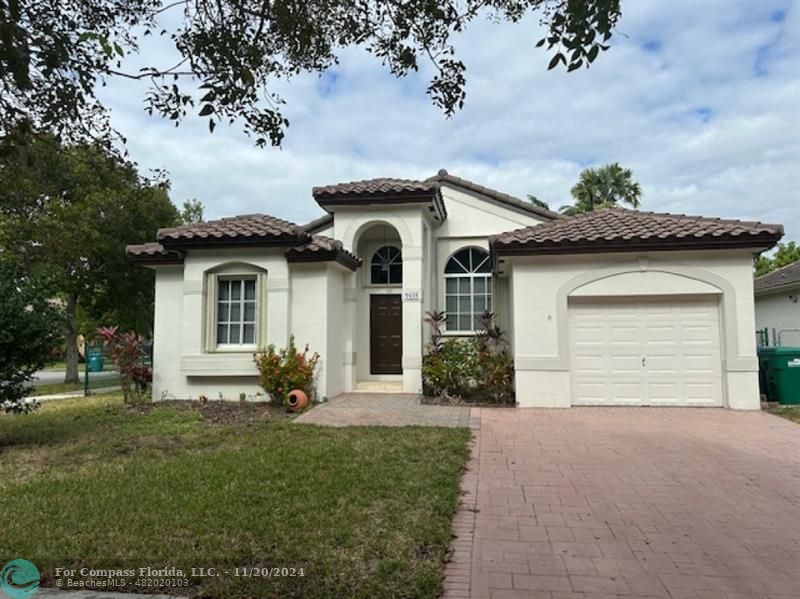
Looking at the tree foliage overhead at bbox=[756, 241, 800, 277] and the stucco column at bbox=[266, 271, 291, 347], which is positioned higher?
the tree foliage overhead at bbox=[756, 241, 800, 277]

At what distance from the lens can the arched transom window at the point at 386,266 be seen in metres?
14.9

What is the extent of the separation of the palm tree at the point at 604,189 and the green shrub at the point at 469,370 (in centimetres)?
2098

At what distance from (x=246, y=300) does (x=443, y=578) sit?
9.66m

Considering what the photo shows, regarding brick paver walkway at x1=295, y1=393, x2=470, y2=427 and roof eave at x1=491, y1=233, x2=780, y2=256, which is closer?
brick paver walkway at x1=295, y1=393, x2=470, y2=427

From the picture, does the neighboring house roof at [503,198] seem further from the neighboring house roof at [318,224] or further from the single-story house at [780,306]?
the single-story house at [780,306]

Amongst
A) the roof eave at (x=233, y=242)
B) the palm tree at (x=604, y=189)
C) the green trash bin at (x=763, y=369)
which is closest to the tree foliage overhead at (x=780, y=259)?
the palm tree at (x=604, y=189)

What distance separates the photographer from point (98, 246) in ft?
62.6

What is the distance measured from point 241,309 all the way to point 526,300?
6816 millimetres

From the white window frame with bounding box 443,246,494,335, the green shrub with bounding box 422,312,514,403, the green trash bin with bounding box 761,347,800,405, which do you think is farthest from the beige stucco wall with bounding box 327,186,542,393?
the green trash bin with bounding box 761,347,800,405

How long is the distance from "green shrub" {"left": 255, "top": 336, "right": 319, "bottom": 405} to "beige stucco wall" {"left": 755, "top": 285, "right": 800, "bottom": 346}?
676 inches

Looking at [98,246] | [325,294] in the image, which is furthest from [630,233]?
[98,246]

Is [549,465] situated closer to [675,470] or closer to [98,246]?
[675,470]

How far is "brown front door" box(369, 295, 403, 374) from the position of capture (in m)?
14.6

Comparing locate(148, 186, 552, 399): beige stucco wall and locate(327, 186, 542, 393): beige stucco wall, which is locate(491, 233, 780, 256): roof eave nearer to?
locate(327, 186, 542, 393): beige stucco wall
